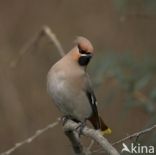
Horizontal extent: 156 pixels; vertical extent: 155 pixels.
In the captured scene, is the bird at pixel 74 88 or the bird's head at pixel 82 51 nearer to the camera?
the bird's head at pixel 82 51

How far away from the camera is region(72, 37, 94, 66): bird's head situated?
461 centimetres

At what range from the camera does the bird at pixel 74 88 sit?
4.91m

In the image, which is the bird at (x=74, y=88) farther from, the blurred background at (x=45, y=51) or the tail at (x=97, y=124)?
the blurred background at (x=45, y=51)

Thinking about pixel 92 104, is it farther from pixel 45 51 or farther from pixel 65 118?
pixel 45 51

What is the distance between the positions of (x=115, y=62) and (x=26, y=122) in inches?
143

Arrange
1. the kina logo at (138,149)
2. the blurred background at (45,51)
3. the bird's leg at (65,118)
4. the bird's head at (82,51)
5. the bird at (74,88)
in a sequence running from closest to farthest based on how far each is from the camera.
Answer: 1. the kina logo at (138,149)
2. the bird's head at (82,51)
3. the bird's leg at (65,118)
4. the bird at (74,88)
5. the blurred background at (45,51)

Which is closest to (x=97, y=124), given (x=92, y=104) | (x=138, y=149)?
(x=92, y=104)

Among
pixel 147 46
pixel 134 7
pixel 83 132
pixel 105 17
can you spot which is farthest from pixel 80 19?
pixel 83 132

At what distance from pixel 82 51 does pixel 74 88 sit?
446 millimetres

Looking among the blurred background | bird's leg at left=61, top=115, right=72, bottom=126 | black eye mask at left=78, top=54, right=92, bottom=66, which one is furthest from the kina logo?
the blurred background

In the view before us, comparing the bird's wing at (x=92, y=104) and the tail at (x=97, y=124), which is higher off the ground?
the bird's wing at (x=92, y=104)

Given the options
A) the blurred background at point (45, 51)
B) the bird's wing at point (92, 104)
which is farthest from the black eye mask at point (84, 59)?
the blurred background at point (45, 51)

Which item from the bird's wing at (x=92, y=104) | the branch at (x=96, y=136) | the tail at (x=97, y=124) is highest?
the bird's wing at (x=92, y=104)

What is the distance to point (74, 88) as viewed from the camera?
199 inches
